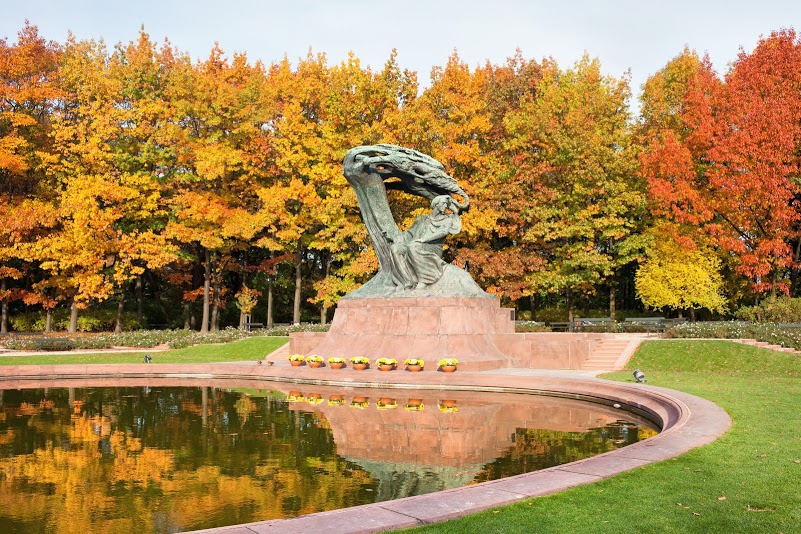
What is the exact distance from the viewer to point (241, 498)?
897cm

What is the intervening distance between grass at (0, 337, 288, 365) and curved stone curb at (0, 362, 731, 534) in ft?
11.7

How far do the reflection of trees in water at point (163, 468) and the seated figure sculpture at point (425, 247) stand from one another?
11.0 meters

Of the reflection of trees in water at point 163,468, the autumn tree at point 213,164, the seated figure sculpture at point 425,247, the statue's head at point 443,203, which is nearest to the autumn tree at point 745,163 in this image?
the statue's head at point 443,203

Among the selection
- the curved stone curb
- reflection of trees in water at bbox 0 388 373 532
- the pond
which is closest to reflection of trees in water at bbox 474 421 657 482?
the pond

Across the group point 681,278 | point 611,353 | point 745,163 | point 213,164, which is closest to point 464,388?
point 611,353

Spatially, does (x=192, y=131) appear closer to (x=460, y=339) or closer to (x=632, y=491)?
(x=460, y=339)

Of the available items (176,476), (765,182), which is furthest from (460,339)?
(765,182)

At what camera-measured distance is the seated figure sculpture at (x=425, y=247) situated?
90.1 feet

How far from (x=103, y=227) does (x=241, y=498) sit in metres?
34.5

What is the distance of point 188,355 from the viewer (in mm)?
31812

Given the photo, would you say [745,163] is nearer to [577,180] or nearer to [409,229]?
[577,180]

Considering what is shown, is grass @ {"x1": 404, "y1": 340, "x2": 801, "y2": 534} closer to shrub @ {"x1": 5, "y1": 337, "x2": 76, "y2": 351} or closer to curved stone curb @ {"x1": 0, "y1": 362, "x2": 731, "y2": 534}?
curved stone curb @ {"x1": 0, "y1": 362, "x2": 731, "y2": 534}

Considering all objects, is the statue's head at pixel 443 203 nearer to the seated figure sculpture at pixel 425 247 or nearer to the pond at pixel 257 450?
the seated figure sculpture at pixel 425 247

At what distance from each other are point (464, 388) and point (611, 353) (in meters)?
9.13
